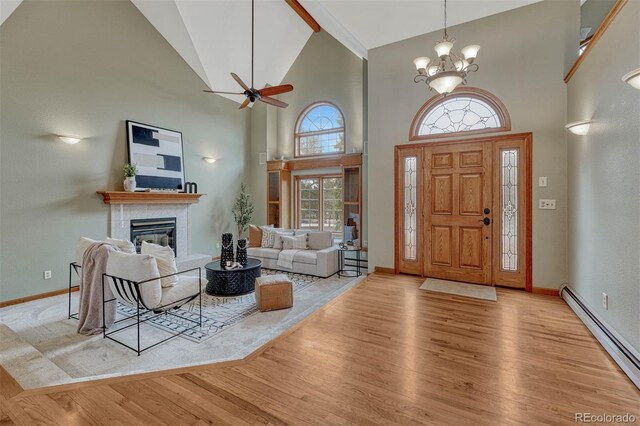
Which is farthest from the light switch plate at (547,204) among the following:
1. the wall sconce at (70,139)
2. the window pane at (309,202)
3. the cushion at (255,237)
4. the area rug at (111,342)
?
the wall sconce at (70,139)

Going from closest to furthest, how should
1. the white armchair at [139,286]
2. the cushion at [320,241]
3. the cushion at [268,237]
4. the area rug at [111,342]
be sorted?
the area rug at [111,342], the white armchair at [139,286], the cushion at [320,241], the cushion at [268,237]

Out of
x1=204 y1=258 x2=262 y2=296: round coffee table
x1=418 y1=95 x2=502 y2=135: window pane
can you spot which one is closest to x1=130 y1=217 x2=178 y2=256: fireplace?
x1=204 y1=258 x2=262 y2=296: round coffee table

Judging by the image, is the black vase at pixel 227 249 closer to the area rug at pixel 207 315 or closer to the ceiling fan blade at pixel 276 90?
the area rug at pixel 207 315

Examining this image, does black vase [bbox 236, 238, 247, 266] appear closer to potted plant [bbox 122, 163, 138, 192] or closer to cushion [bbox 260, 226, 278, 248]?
cushion [bbox 260, 226, 278, 248]

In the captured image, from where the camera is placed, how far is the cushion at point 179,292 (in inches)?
118

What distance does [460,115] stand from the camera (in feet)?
14.5

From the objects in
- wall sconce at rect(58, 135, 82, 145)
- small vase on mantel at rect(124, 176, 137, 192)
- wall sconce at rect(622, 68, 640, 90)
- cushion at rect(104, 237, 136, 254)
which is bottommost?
cushion at rect(104, 237, 136, 254)

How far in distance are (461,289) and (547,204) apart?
162cm

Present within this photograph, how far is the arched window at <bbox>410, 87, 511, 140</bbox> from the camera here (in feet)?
13.7

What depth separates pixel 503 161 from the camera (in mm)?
4148

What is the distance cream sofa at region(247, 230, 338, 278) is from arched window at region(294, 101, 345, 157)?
2675 millimetres

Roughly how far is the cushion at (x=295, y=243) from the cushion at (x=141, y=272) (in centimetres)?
319

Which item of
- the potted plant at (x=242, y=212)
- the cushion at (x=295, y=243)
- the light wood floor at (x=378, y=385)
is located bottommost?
the light wood floor at (x=378, y=385)

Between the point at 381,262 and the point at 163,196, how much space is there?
434 cm
